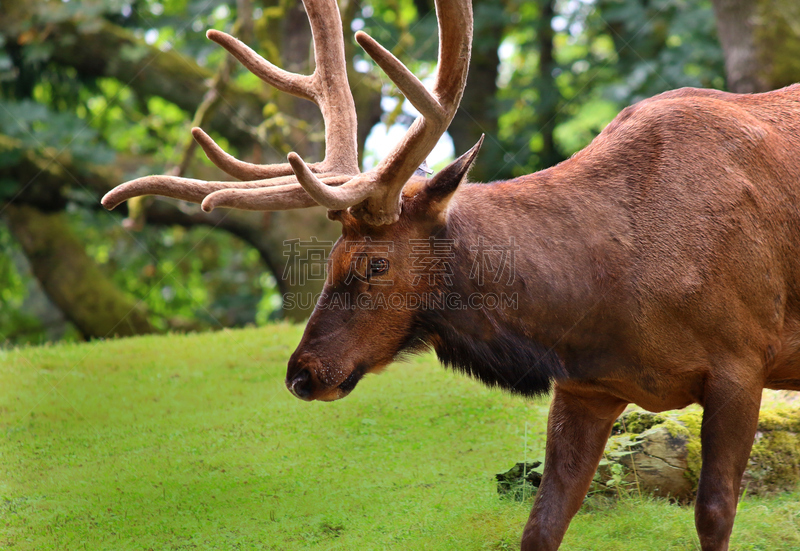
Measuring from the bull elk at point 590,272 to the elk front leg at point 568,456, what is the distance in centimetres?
1

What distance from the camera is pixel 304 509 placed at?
5230mm

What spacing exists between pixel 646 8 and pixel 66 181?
955 cm

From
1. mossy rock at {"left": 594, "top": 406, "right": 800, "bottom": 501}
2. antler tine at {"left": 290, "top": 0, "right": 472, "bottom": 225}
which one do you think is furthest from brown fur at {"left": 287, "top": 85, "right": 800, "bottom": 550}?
mossy rock at {"left": 594, "top": 406, "right": 800, "bottom": 501}

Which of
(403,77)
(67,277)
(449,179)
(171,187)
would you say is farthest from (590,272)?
(67,277)

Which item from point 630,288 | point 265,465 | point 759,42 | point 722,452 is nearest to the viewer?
point 722,452

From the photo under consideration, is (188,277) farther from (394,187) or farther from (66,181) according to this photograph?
(394,187)

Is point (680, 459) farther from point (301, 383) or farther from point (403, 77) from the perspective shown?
point (403, 77)

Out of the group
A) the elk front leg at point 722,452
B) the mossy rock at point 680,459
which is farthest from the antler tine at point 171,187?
the mossy rock at point 680,459

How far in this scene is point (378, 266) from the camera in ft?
13.3

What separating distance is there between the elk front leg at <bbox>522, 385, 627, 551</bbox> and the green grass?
63cm

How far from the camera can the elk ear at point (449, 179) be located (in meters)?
3.96

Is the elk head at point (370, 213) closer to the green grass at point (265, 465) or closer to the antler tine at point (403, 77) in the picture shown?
the antler tine at point (403, 77)

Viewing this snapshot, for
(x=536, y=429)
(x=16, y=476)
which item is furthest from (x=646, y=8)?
(x=16, y=476)

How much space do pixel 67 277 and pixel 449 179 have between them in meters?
9.82
